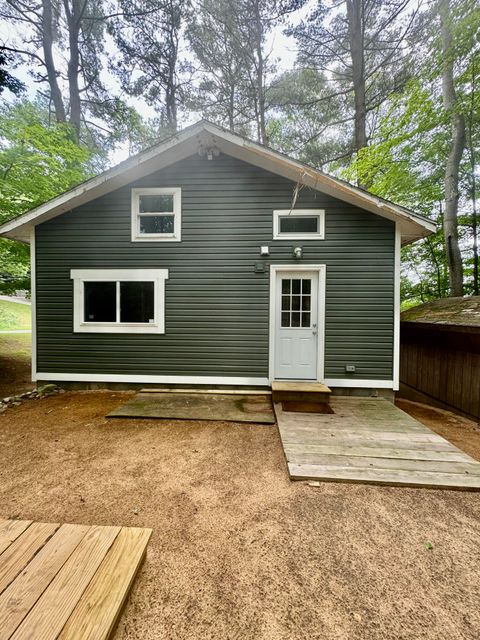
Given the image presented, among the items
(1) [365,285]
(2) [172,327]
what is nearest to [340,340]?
(1) [365,285]

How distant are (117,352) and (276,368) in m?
3.16

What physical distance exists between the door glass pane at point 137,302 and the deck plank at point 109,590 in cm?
411

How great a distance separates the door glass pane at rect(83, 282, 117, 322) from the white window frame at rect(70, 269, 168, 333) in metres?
0.07

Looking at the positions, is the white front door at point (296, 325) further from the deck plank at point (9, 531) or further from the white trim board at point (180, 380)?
the deck plank at point (9, 531)

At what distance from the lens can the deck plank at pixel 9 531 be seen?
1549 mm

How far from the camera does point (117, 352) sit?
5.37 meters

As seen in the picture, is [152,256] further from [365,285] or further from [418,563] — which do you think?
[418,563]

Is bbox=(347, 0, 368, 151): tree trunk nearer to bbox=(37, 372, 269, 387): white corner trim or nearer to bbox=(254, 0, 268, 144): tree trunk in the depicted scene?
bbox=(254, 0, 268, 144): tree trunk

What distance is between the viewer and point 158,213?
5.32 meters

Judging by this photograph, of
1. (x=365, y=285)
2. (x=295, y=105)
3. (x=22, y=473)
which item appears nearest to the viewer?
(x=22, y=473)

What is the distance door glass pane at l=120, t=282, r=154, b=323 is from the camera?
17.5 feet

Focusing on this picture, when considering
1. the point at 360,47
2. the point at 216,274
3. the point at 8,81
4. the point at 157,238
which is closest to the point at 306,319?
the point at 216,274

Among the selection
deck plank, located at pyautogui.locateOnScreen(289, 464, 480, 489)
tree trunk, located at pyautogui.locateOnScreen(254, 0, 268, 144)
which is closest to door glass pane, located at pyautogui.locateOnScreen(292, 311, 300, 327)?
deck plank, located at pyautogui.locateOnScreen(289, 464, 480, 489)

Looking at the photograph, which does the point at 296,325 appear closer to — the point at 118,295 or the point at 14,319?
the point at 118,295
